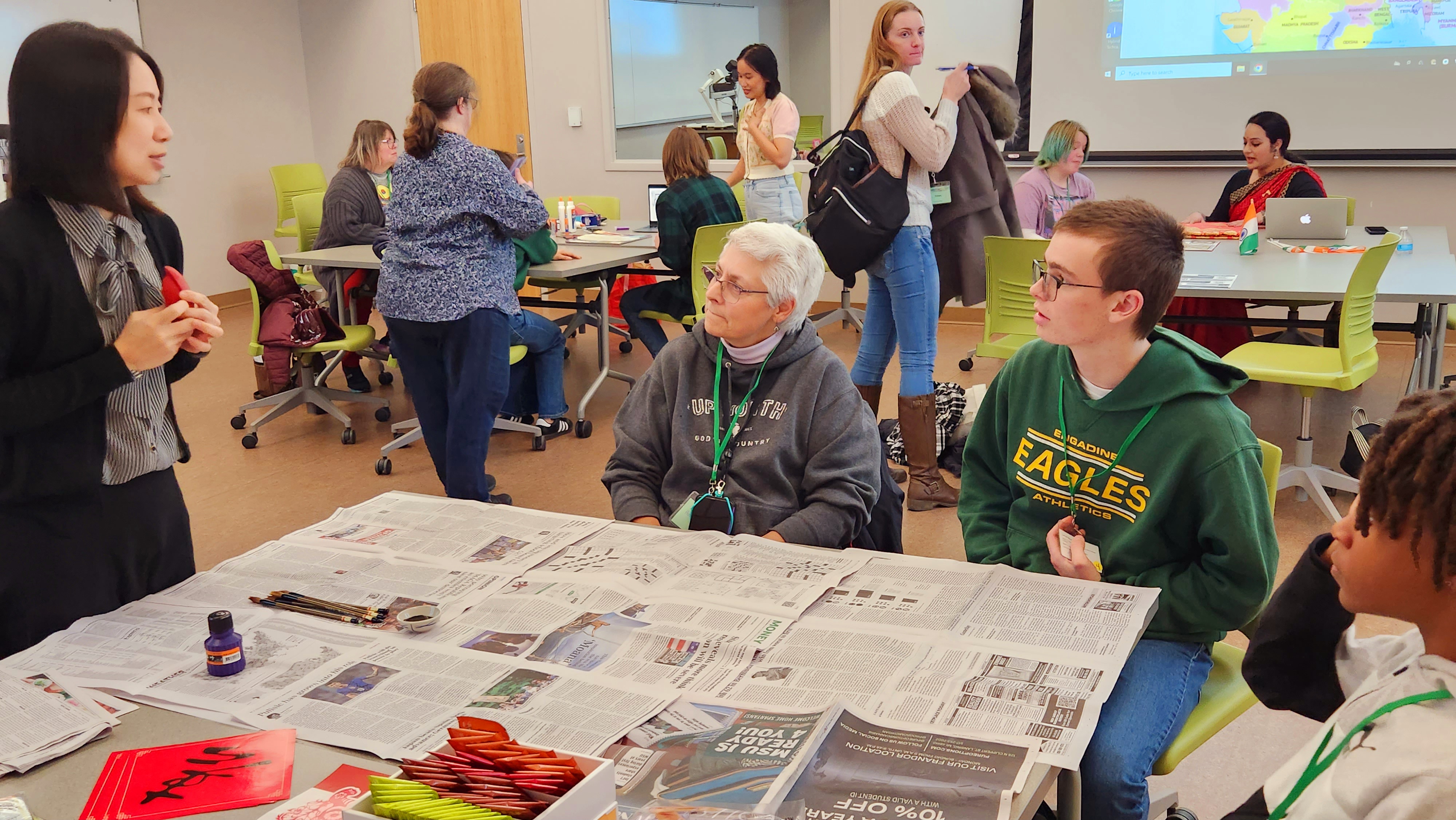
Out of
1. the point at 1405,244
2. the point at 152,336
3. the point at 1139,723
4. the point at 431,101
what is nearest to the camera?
the point at 1139,723

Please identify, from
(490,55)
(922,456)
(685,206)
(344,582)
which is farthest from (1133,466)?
(490,55)

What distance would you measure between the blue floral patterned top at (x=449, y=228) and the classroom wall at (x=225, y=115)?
483cm

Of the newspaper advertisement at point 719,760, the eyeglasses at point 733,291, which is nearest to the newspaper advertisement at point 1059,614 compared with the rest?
the newspaper advertisement at point 719,760

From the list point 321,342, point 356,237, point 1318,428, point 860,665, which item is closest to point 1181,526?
point 860,665

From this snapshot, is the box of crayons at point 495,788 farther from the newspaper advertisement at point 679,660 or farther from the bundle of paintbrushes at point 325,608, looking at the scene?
the bundle of paintbrushes at point 325,608

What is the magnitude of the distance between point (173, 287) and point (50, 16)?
6.53 m

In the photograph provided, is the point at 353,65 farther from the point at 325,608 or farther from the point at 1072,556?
the point at 1072,556

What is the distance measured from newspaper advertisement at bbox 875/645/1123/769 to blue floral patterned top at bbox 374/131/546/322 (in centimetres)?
237

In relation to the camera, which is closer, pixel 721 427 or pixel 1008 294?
pixel 721 427

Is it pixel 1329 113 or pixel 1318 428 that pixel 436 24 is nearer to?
pixel 1329 113

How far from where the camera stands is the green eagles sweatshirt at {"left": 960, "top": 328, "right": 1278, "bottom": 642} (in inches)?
65.6

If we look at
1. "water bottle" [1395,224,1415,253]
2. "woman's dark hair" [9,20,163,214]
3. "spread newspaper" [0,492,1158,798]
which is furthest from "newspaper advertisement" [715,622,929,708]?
"water bottle" [1395,224,1415,253]

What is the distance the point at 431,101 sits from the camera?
3.25m

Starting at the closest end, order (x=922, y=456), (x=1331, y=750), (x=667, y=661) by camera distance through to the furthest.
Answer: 1. (x=1331, y=750)
2. (x=667, y=661)
3. (x=922, y=456)
